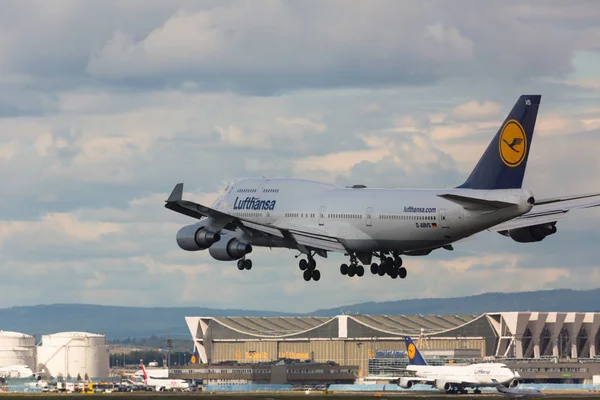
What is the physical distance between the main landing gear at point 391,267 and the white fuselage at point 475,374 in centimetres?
A: 8745

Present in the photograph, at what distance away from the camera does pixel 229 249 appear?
8806 centimetres

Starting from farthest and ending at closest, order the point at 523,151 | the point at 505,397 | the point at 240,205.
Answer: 1. the point at 505,397
2. the point at 240,205
3. the point at 523,151

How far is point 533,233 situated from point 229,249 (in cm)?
2186

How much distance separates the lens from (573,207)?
278 feet

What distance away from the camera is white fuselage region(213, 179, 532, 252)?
264 feet

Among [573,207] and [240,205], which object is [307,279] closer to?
[240,205]

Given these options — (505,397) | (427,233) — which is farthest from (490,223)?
(505,397)

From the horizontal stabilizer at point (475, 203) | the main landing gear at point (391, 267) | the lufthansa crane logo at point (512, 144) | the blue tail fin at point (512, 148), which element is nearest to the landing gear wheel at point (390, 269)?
the main landing gear at point (391, 267)

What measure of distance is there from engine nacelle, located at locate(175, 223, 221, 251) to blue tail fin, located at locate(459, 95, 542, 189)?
20.4 metres

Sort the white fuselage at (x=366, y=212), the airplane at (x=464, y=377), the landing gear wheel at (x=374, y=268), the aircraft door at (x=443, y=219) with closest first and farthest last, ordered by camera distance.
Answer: the white fuselage at (x=366, y=212)
the aircraft door at (x=443, y=219)
the landing gear wheel at (x=374, y=268)
the airplane at (x=464, y=377)

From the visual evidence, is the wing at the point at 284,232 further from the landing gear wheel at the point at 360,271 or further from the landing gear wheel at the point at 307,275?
the landing gear wheel at the point at 360,271

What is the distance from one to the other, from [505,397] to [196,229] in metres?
75.7

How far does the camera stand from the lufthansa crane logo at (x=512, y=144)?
259ft

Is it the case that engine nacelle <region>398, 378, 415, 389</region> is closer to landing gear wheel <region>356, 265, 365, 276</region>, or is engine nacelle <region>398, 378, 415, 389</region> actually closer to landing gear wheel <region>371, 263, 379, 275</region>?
landing gear wheel <region>371, 263, 379, 275</region>
